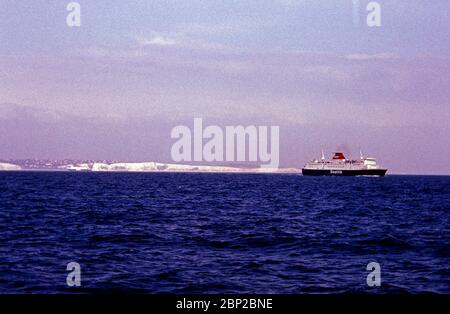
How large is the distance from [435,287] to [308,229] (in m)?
16.3

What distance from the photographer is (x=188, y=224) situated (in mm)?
34375

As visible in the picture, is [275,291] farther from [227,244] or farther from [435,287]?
[227,244]

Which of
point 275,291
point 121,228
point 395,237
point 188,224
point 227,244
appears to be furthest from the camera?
point 188,224

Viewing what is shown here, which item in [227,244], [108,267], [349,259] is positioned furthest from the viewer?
[227,244]

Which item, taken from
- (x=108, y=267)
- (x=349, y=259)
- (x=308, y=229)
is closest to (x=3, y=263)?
(x=108, y=267)

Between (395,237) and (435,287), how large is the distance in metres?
13.1
